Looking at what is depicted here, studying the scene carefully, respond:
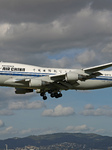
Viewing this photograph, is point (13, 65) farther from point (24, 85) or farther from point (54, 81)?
point (54, 81)

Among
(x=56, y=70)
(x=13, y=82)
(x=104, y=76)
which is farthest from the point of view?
(x=104, y=76)

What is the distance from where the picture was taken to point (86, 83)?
199ft

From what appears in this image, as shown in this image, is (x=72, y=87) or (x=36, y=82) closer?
(x=36, y=82)

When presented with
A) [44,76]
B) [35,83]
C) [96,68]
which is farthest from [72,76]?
[35,83]

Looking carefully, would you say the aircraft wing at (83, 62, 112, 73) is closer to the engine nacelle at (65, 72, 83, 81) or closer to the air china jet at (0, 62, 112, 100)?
the air china jet at (0, 62, 112, 100)

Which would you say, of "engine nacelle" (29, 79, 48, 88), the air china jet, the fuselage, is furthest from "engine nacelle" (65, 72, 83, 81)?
"engine nacelle" (29, 79, 48, 88)

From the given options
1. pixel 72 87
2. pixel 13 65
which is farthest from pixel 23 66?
pixel 72 87

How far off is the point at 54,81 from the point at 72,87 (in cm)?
482

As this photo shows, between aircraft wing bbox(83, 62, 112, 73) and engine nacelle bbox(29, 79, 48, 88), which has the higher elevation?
aircraft wing bbox(83, 62, 112, 73)

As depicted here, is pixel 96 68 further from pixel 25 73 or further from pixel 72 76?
pixel 25 73

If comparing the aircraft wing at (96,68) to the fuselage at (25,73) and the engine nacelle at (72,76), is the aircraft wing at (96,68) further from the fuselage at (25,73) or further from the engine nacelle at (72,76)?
the fuselage at (25,73)

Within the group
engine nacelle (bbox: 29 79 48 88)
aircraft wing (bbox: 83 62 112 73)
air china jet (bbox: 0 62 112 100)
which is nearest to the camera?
aircraft wing (bbox: 83 62 112 73)

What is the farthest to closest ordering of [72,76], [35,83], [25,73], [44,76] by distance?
[44,76], [25,73], [72,76], [35,83]

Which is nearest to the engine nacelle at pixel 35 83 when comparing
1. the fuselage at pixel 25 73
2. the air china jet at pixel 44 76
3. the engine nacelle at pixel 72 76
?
the air china jet at pixel 44 76
